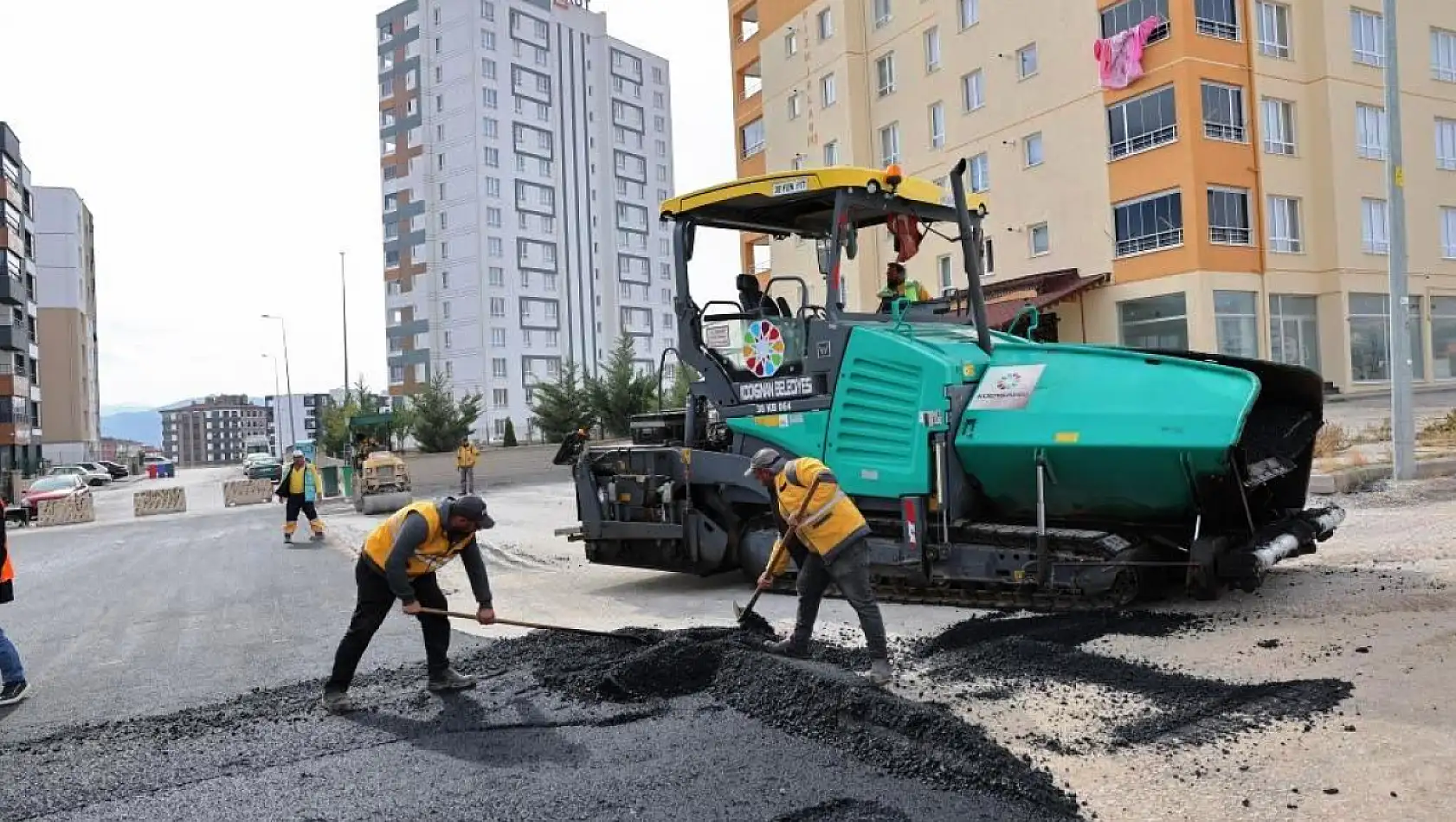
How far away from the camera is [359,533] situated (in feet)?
58.1

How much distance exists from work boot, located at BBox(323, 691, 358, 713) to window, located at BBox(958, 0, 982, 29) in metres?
27.5

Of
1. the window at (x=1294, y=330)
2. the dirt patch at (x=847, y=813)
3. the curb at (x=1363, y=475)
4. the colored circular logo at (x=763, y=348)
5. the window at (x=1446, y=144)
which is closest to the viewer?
the dirt patch at (x=847, y=813)

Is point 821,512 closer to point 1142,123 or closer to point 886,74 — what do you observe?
point 1142,123

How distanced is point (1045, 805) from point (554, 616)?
513 cm

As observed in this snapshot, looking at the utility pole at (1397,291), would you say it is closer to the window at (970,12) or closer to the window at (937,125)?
the window at (970,12)

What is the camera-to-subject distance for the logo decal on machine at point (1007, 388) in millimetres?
6246

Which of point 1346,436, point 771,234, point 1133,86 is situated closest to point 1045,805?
point 771,234

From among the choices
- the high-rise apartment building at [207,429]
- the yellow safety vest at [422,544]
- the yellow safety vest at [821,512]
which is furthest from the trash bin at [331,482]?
the high-rise apartment building at [207,429]

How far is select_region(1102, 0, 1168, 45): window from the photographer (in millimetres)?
23641

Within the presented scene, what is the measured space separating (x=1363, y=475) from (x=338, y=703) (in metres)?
10.6

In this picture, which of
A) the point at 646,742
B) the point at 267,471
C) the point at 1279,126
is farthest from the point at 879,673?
the point at 267,471

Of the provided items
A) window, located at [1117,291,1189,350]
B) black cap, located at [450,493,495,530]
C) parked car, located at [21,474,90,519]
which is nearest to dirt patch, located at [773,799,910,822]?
black cap, located at [450,493,495,530]

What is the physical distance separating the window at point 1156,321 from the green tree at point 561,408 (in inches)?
713

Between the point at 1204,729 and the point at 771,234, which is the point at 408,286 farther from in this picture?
the point at 1204,729
